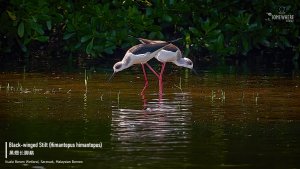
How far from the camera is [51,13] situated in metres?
22.7

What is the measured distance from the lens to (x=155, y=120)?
43.5 feet

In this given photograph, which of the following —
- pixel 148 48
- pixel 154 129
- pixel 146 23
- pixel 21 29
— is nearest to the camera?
pixel 154 129

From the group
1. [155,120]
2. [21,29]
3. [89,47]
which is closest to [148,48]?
[155,120]

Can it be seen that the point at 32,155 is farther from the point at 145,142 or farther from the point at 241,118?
the point at 241,118

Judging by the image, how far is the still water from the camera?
10602 millimetres

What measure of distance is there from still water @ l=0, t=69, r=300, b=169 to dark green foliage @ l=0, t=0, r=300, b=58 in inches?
133

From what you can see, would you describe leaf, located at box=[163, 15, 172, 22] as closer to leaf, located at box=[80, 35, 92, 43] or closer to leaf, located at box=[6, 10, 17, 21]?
leaf, located at box=[80, 35, 92, 43]

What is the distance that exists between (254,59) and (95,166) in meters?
14.7

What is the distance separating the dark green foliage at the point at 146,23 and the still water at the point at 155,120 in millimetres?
3367

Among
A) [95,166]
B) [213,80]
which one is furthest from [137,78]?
[95,166]

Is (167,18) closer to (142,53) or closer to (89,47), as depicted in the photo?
(89,47)

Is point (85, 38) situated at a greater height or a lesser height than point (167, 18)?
lesser

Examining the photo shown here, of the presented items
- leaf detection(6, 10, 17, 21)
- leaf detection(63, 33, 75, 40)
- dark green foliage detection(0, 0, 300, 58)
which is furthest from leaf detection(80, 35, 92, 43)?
leaf detection(6, 10, 17, 21)

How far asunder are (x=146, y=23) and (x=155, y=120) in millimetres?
9536
